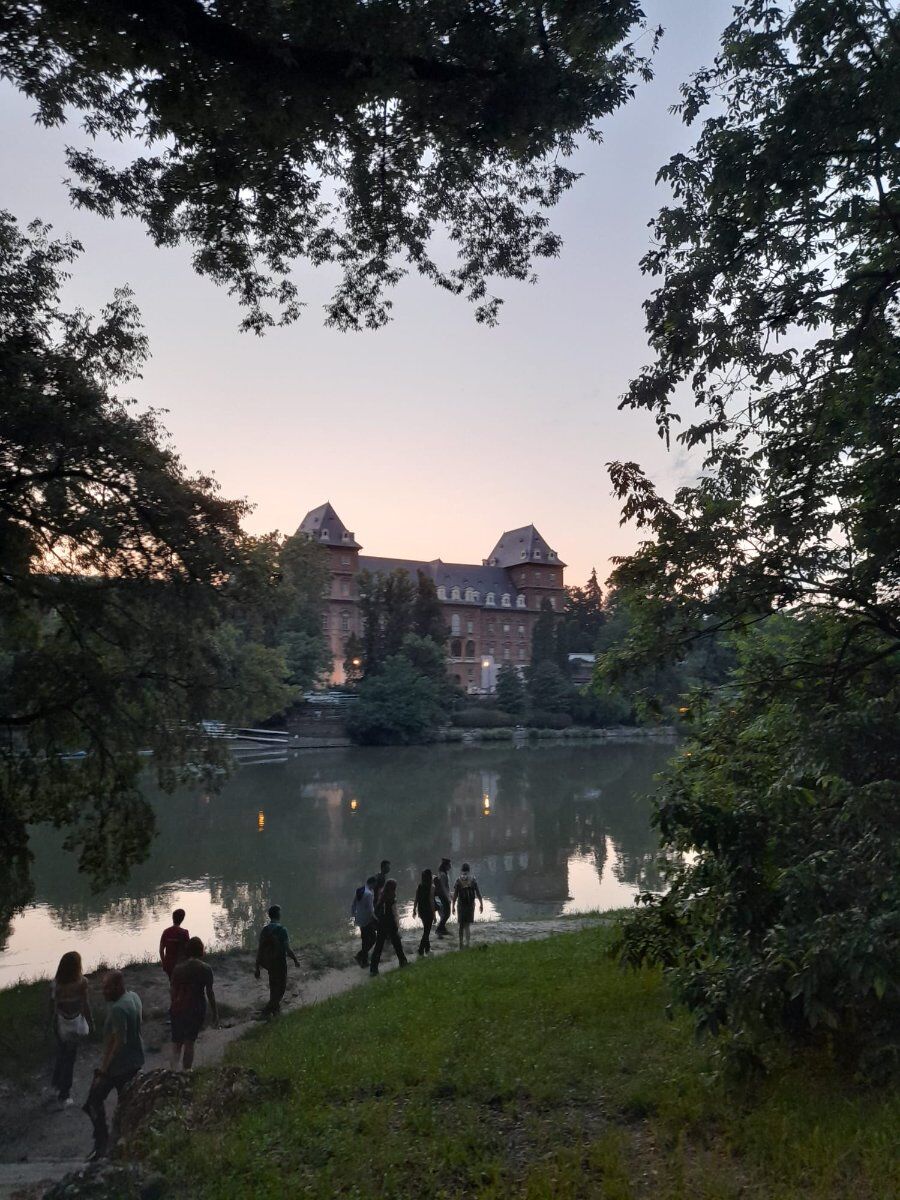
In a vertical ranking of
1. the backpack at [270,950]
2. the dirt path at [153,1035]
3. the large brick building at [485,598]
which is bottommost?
the dirt path at [153,1035]

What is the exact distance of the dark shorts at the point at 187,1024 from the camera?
7645mm

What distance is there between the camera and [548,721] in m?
64.1

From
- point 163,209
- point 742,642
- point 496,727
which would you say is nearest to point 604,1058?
point 742,642

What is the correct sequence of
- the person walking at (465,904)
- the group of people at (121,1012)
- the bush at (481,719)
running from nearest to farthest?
the group of people at (121,1012)
the person walking at (465,904)
the bush at (481,719)

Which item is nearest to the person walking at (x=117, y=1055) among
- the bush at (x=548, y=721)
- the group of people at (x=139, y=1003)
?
the group of people at (x=139, y=1003)

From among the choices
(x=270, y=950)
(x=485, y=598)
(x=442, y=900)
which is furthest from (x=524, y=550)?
(x=270, y=950)

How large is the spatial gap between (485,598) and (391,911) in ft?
258

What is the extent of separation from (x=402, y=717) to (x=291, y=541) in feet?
101

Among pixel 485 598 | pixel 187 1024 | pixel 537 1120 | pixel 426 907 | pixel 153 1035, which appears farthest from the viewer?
pixel 485 598

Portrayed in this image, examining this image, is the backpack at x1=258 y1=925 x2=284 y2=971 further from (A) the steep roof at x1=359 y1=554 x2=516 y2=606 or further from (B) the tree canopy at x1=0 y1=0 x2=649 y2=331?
(A) the steep roof at x1=359 y1=554 x2=516 y2=606

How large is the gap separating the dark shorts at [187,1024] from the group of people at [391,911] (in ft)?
10.8

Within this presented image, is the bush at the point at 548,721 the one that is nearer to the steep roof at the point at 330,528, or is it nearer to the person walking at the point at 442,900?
the steep roof at the point at 330,528

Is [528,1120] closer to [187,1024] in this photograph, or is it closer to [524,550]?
[187,1024]

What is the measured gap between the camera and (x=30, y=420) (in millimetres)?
7539
